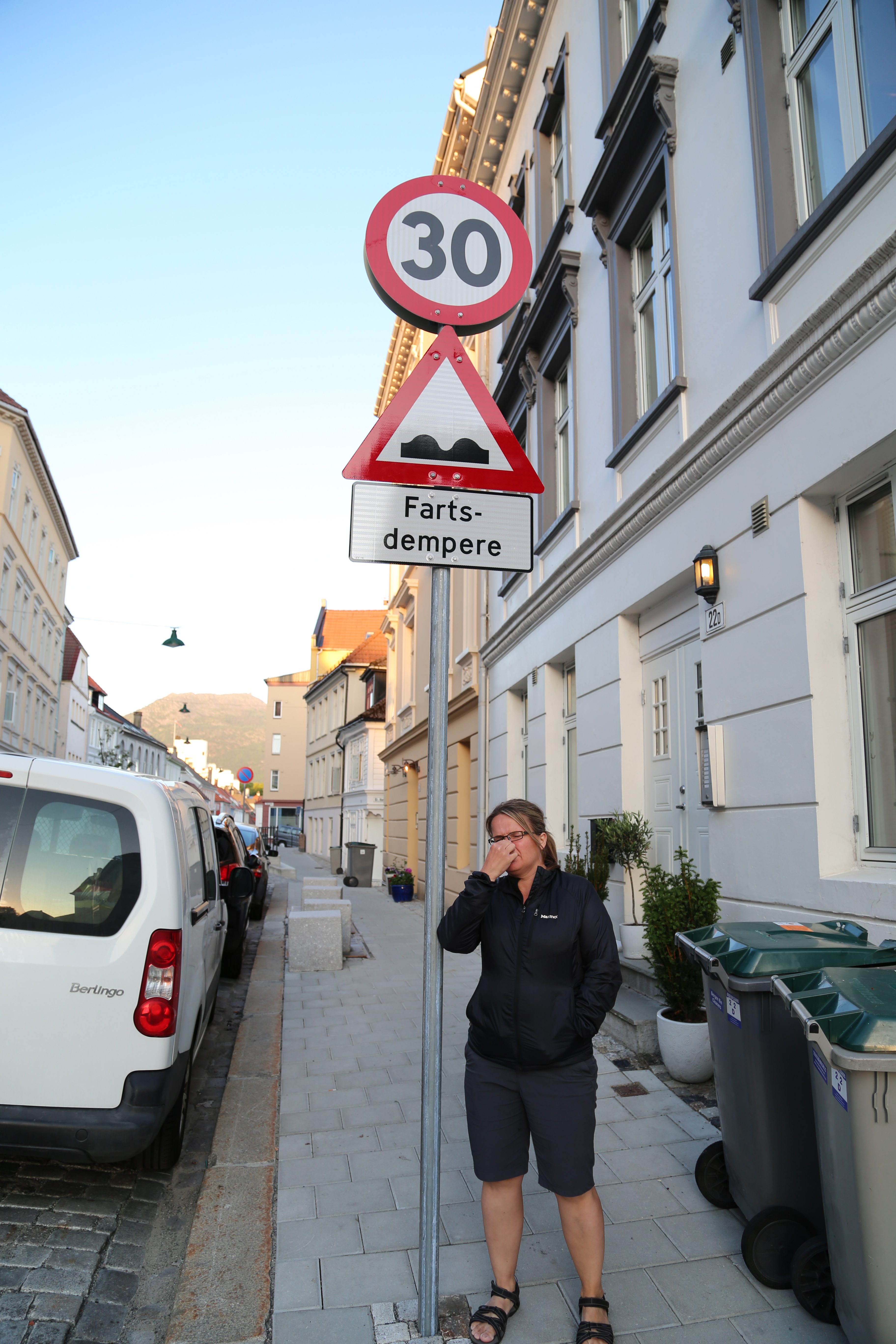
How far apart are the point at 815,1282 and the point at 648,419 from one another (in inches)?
256

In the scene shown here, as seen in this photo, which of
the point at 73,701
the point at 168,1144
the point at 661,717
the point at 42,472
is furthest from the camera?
the point at 73,701

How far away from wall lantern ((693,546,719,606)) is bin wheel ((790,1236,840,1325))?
437 centimetres

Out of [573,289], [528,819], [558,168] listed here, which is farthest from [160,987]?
[558,168]

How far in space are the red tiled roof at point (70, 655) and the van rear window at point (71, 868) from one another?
163ft

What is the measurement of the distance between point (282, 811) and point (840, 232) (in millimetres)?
71482

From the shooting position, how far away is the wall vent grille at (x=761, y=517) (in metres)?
5.80

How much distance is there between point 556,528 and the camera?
1087 cm

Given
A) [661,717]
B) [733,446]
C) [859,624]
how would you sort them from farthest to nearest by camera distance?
[661,717], [733,446], [859,624]

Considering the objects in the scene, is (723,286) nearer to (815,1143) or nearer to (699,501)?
(699,501)

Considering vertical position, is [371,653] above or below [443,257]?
above

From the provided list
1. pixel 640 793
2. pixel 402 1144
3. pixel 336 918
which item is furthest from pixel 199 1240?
pixel 336 918

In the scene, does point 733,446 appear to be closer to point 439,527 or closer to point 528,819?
point 439,527

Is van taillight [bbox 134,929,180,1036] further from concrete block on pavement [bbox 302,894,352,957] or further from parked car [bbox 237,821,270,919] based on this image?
parked car [bbox 237,821,270,919]

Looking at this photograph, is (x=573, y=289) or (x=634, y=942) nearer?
(x=634, y=942)
